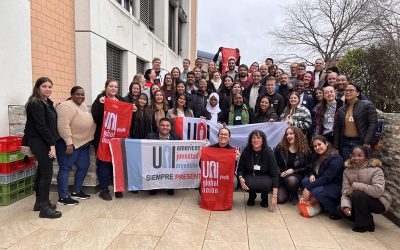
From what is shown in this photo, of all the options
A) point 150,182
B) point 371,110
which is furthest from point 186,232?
point 371,110

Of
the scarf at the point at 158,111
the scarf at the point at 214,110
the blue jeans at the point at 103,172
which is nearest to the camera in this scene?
the blue jeans at the point at 103,172

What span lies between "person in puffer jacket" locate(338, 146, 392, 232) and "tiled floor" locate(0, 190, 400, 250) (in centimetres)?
22

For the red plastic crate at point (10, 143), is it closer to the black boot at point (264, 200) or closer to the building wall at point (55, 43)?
the building wall at point (55, 43)

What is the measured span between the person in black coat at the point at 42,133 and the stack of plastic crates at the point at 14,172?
0.64 metres

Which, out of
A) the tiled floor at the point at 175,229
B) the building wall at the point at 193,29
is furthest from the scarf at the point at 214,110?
the building wall at the point at 193,29

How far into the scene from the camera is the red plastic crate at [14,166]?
499cm

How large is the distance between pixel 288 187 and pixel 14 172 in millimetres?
4452

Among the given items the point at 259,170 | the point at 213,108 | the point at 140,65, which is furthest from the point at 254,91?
the point at 140,65

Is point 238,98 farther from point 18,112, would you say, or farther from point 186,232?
point 18,112

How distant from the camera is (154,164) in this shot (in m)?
5.77

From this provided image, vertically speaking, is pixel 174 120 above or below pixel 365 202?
above

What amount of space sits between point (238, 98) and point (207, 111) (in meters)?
0.71

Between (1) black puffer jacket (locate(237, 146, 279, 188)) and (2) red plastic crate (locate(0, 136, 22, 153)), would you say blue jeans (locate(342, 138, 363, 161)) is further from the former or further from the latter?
(2) red plastic crate (locate(0, 136, 22, 153))

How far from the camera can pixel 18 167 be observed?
529 centimetres
